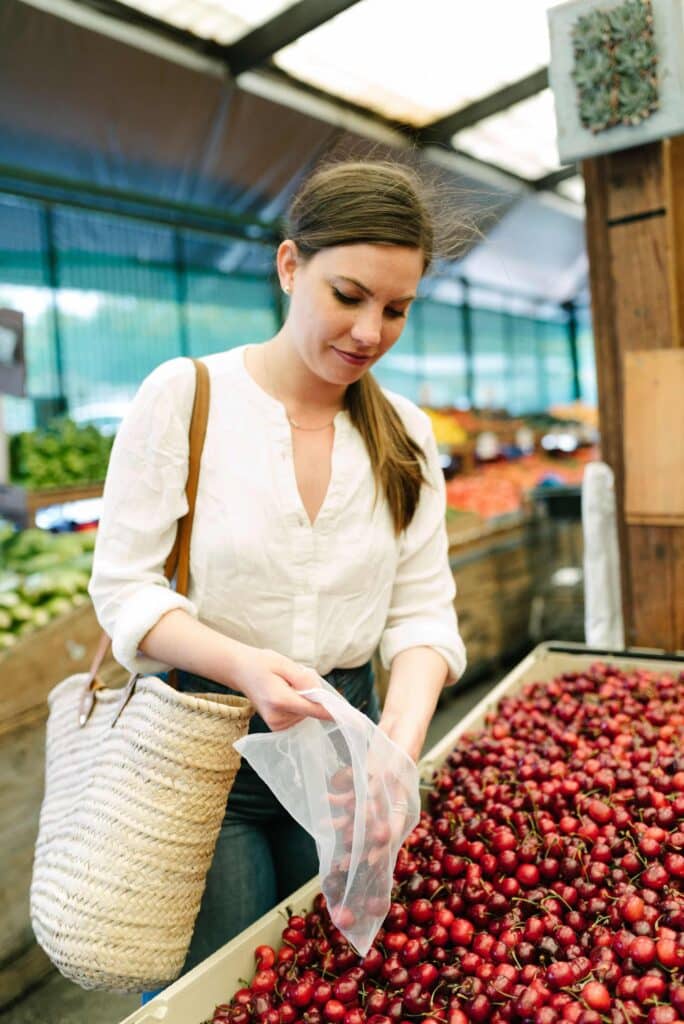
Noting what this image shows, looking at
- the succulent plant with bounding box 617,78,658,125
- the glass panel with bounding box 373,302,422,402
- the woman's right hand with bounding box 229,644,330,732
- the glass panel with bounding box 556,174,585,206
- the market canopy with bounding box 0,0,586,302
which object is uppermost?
the glass panel with bounding box 556,174,585,206

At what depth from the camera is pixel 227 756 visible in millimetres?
1274

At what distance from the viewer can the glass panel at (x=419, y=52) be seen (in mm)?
4465

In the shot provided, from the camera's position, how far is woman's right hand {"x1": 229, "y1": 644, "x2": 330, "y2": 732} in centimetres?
118

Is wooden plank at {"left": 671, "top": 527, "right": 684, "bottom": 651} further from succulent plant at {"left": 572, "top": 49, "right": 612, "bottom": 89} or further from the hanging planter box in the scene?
succulent plant at {"left": 572, "top": 49, "right": 612, "bottom": 89}

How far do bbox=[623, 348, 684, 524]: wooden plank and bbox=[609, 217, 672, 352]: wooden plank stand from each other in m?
0.09

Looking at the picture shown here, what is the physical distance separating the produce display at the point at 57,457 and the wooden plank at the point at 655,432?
2.63 m

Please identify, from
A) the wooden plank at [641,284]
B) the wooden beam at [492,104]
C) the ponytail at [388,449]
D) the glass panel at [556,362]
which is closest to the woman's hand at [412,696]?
the ponytail at [388,449]

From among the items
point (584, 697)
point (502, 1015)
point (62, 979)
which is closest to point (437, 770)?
point (584, 697)

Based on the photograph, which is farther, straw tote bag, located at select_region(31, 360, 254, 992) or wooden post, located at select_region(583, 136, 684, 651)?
wooden post, located at select_region(583, 136, 684, 651)

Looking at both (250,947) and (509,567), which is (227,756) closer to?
(250,947)

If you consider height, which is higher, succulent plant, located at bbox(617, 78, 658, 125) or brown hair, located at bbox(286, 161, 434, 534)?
succulent plant, located at bbox(617, 78, 658, 125)

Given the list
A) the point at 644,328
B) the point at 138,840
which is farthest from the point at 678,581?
the point at 138,840

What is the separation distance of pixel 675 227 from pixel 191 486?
7.20ft

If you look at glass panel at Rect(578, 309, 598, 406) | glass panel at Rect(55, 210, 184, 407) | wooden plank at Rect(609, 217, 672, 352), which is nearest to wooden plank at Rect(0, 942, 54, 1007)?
wooden plank at Rect(609, 217, 672, 352)
